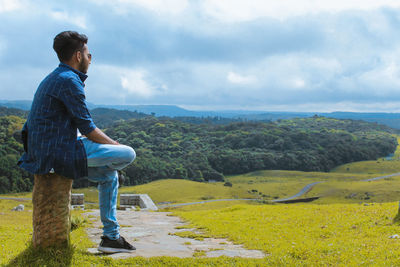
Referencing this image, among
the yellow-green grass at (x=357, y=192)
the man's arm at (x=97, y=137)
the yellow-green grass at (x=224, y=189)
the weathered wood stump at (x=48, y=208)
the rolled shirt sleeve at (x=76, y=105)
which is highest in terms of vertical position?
the rolled shirt sleeve at (x=76, y=105)

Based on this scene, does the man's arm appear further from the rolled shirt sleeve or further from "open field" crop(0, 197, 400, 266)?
"open field" crop(0, 197, 400, 266)

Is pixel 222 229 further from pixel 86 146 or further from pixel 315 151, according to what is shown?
pixel 315 151

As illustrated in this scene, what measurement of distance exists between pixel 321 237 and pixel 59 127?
6786 mm

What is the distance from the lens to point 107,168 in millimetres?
5898

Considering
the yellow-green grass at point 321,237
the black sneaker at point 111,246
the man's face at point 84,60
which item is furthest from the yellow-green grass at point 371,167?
the man's face at point 84,60

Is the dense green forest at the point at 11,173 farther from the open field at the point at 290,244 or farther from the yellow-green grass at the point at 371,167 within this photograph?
the yellow-green grass at the point at 371,167

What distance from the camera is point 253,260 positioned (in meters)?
6.13

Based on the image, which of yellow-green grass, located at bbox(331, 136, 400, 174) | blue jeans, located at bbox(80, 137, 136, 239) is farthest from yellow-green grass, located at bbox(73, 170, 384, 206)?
blue jeans, located at bbox(80, 137, 136, 239)

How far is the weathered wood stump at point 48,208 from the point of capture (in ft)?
18.5

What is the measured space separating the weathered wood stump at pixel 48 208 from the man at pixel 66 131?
29cm

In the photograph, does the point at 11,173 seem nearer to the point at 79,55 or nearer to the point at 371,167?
the point at 79,55

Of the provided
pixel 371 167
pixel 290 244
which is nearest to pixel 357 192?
pixel 371 167

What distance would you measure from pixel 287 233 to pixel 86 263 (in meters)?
5.57

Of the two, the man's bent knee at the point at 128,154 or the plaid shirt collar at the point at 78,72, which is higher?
the plaid shirt collar at the point at 78,72
